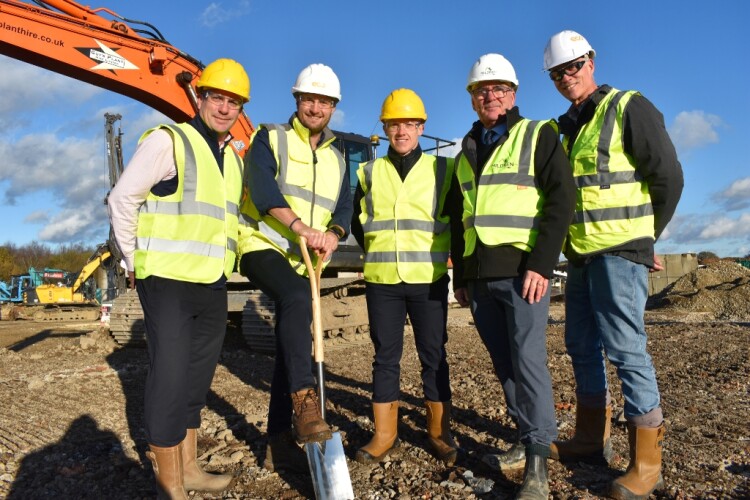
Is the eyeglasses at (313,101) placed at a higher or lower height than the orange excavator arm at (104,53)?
lower

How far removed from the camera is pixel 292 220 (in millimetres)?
3346

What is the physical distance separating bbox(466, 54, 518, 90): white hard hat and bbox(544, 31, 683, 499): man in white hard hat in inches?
8.7

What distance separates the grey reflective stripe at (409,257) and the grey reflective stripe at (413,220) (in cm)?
A: 15

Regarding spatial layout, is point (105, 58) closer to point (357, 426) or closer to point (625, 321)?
point (357, 426)

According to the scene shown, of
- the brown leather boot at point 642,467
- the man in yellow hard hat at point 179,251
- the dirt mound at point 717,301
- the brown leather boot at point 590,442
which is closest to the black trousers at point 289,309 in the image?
the man in yellow hard hat at point 179,251

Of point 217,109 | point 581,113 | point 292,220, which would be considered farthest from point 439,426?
point 217,109

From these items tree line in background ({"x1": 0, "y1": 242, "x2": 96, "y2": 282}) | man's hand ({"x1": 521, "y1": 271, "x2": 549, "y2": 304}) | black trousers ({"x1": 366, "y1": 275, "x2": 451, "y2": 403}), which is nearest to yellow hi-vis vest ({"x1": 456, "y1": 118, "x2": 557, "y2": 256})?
man's hand ({"x1": 521, "y1": 271, "x2": 549, "y2": 304})

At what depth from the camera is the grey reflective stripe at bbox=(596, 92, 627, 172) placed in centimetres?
309

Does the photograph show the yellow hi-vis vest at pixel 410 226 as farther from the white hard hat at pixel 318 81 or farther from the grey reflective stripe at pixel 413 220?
the white hard hat at pixel 318 81

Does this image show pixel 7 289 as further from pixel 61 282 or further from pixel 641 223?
pixel 641 223

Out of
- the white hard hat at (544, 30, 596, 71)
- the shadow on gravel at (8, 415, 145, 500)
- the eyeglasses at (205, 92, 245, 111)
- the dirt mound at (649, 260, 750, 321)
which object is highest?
the white hard hat at (544, 30, 596, 71)

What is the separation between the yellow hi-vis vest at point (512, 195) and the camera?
3.12 m

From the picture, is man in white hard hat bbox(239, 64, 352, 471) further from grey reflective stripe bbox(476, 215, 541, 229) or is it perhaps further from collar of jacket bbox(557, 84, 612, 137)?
collar of jacket bbox(557, 84, 612, 137)

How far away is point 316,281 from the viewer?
11.5ft
